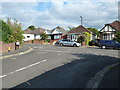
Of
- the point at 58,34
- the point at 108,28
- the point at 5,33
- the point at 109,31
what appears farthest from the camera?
the point at 58,34

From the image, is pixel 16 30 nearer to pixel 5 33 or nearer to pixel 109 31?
pixel 5 33

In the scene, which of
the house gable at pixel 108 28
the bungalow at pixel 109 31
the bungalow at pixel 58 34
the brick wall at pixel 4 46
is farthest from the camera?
the bungalow at pixel 58 34

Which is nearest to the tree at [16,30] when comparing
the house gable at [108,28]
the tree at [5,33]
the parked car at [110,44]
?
the tree at [5,33]

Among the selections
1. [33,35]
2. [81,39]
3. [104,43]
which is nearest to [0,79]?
[104,43]

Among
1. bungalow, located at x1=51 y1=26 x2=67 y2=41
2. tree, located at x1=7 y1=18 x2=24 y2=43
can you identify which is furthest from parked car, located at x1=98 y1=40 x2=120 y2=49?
bungalow, located at x1=51 y1=26 x2=67 y2=41

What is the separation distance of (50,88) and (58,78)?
176 centimetres

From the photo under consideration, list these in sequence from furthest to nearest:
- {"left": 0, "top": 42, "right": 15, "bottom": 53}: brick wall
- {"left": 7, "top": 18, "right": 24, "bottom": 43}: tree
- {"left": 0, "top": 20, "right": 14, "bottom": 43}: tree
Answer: {"left": 7, "top": 18, "right": 24, "bottom": 43}: tree, {"left": 0, "top": 20, "right": 14, "bottom": 43}: tree, {"left": 0, "top": 42, "right": 15, "bottom": 53}: brick wall

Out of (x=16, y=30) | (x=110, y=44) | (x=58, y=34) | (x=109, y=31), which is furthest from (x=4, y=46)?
(x=58, y=34)

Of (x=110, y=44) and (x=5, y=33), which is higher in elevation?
(x=5, y=33)

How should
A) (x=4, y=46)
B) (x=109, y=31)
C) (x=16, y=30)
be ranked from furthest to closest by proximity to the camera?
(x=109, y=31) < (x=16, y=30) < (x=4, y=46)

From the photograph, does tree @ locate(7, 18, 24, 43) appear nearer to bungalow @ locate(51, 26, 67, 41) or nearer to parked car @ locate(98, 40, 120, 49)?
parked car @ locate(98, 40, 120, 49)

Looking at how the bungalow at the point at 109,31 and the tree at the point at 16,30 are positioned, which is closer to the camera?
the tree at the point at 16,30

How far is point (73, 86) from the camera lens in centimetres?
727

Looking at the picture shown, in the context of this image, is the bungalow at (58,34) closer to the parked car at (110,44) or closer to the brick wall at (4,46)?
the parked car at (110,44)
